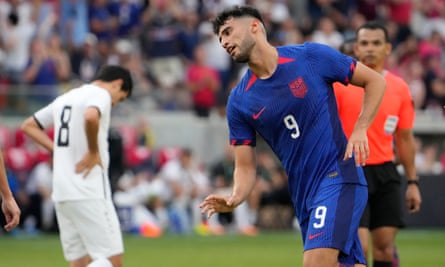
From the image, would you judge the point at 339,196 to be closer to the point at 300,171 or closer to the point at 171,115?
the point at 300,171

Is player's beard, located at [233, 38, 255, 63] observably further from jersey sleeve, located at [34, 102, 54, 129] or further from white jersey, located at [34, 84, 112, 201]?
jersey sleeve, located at [34, 102, 54, 129]

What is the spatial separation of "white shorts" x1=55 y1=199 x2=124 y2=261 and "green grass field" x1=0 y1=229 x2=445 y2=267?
15.3ft

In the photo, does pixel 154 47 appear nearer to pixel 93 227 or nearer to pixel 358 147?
pixel 93 227

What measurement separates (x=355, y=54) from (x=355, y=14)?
18.1 meters

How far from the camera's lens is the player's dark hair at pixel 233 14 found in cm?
885

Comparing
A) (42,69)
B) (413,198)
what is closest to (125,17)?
(42,69)

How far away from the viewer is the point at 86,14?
2627 cm

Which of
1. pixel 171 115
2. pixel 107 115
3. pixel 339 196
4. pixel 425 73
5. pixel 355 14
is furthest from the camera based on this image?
pixel 355 14

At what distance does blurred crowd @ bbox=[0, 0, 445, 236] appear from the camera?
74.4 feet

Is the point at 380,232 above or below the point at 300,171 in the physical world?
below

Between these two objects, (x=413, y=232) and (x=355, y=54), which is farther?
(x=413, y=232)

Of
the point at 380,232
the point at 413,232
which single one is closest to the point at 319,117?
the point at 380,232

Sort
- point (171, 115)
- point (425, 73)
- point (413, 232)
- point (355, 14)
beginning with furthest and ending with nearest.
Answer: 1. point (355, 14)
2. point (425, 73)
3. point (171, 115)
4. point (413, 232)

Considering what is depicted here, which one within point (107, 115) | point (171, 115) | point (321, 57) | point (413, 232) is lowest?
point (413, 232)
